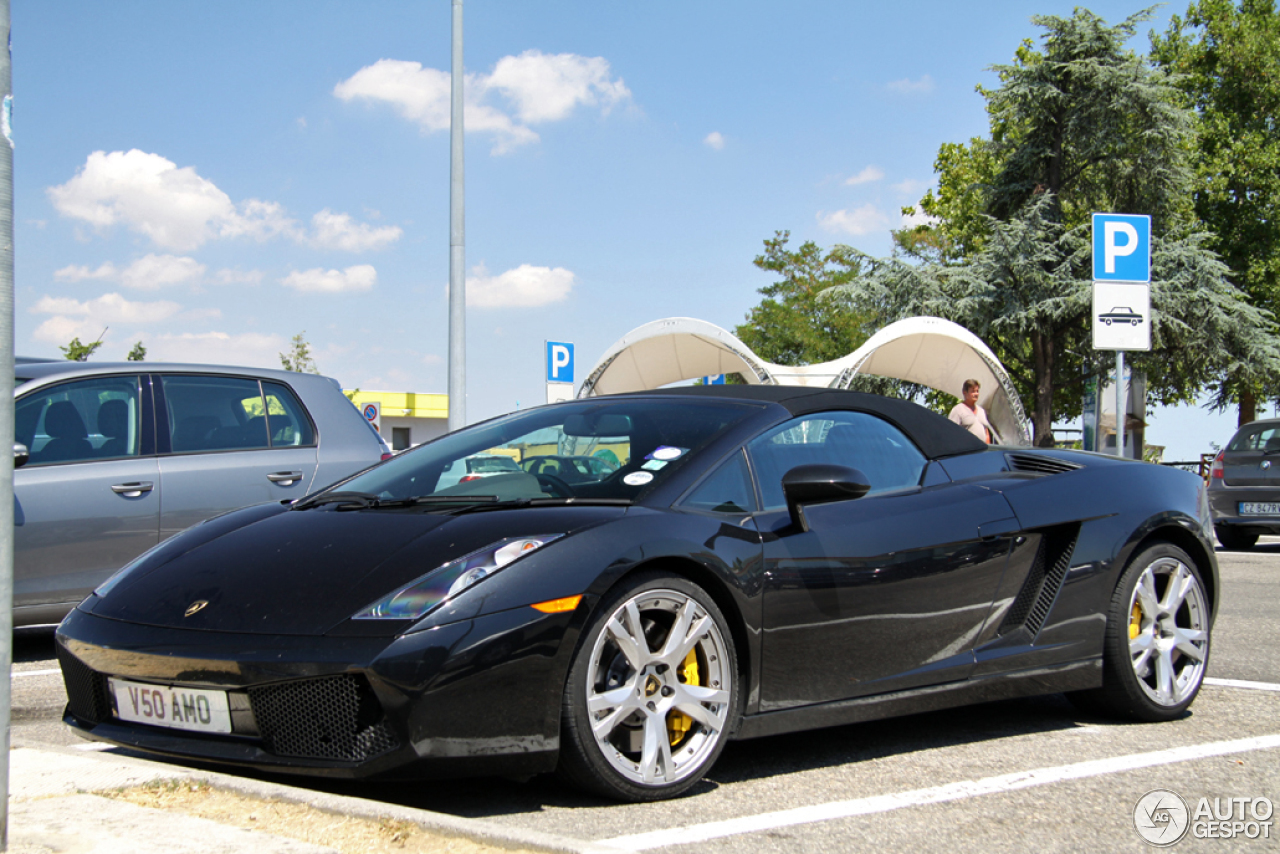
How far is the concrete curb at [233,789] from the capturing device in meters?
2.70

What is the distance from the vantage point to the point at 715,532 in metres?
3.54

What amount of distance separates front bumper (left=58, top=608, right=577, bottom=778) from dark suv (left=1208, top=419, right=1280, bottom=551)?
512 inches

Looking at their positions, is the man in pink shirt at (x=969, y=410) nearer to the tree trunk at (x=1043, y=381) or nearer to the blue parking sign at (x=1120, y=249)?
the blue parking sign at (x=1120, y=249)

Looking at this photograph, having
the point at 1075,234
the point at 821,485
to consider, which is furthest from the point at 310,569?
the point at 1075,234

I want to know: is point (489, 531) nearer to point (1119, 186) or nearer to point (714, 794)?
point (714, 794)

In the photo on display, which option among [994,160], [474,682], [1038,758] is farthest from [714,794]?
[994,160]

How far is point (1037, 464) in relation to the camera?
15.5 ft

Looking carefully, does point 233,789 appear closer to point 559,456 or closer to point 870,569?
point 559,456

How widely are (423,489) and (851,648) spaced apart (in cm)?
152

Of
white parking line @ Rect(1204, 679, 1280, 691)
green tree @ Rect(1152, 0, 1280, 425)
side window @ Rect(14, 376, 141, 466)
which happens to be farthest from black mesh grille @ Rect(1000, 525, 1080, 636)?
green tree @ Rect(1152, 0, 1280, 425)

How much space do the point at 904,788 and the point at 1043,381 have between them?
3173 centimetres

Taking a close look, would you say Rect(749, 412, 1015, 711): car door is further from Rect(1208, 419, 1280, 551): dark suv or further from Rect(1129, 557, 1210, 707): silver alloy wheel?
Rect(1208, 419, 1280, 551): dark suv

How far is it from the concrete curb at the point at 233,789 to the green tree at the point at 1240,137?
35662 mm

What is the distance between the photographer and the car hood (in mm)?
3180
